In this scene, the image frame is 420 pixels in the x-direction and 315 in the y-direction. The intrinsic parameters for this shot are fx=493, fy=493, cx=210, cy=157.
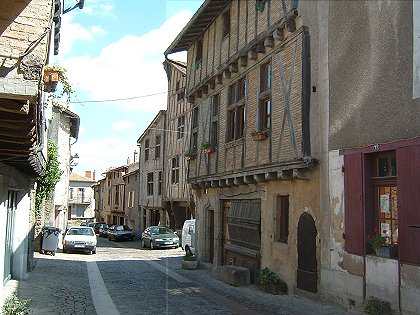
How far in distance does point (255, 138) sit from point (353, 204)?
400 centimetres

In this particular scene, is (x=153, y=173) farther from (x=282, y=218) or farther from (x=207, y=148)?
(x=282, y=218)

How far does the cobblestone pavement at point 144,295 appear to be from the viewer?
9.02 meters

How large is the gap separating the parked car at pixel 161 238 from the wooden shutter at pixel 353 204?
58.0 feet

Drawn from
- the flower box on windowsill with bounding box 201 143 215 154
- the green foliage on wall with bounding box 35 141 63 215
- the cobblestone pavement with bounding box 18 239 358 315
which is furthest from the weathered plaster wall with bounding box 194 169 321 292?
the green foliage on wall with bounding box 35 141 63 215

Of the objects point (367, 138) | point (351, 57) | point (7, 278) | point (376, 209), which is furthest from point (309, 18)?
point (7, 278)

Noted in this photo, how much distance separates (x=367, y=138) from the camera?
27.0 ft

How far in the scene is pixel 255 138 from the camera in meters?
12.0

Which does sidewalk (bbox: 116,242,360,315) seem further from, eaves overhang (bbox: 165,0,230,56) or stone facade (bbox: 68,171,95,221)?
stone facade (bbox: 68,171,95,221)

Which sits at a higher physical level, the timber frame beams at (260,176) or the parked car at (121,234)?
the timber frame beams at (260,176)

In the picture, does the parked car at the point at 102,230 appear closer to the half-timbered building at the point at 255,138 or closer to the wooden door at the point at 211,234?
the half-timbered building at the point at 255,138

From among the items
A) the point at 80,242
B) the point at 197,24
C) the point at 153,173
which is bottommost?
the point at 80,242

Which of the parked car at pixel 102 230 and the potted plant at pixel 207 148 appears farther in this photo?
the parked car at pixel 102 230

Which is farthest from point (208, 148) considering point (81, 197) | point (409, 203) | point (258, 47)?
point (81, 197)

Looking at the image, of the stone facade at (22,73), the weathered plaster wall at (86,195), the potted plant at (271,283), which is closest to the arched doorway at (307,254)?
the potted plant at (271,283)
